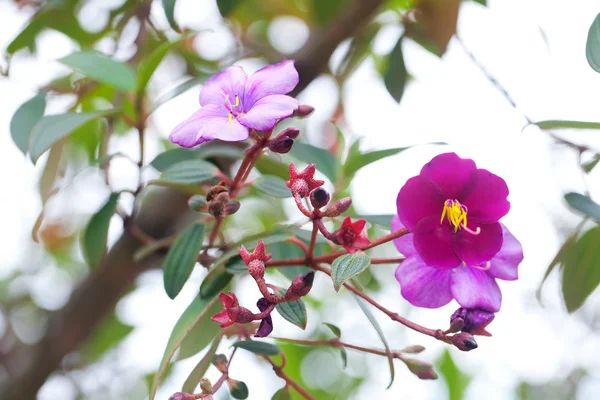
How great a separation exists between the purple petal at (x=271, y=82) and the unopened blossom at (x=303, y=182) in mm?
87

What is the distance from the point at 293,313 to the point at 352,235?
0.07 m

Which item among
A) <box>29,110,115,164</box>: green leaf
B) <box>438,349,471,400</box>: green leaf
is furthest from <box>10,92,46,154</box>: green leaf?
<box>438,349,471,400</box>: green leaf

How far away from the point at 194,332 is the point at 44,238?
0.95m

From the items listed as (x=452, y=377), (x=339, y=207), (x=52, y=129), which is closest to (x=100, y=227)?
(x=52, y=129)

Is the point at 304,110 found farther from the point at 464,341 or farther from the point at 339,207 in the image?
the point at 464,341

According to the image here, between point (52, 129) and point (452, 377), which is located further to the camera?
point (452, 377)

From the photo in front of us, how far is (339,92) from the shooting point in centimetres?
111

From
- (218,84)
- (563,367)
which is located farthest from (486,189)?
(563,367)

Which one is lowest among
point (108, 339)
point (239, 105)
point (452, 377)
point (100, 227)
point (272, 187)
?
point (108, 339)

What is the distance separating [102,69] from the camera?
600mm

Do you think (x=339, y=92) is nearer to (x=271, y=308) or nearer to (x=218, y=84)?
(x=218, y=84)

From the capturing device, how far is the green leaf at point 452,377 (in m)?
0.96

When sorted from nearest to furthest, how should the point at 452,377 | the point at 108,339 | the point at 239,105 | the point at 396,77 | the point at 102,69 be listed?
the point at 239,105 → the point at 102,69 → the point at 396,77 → the point at 452,377 → the point at 108,339

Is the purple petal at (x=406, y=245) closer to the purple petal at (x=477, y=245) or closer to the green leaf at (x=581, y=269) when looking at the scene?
the purple petal at (x=477, y=245)
